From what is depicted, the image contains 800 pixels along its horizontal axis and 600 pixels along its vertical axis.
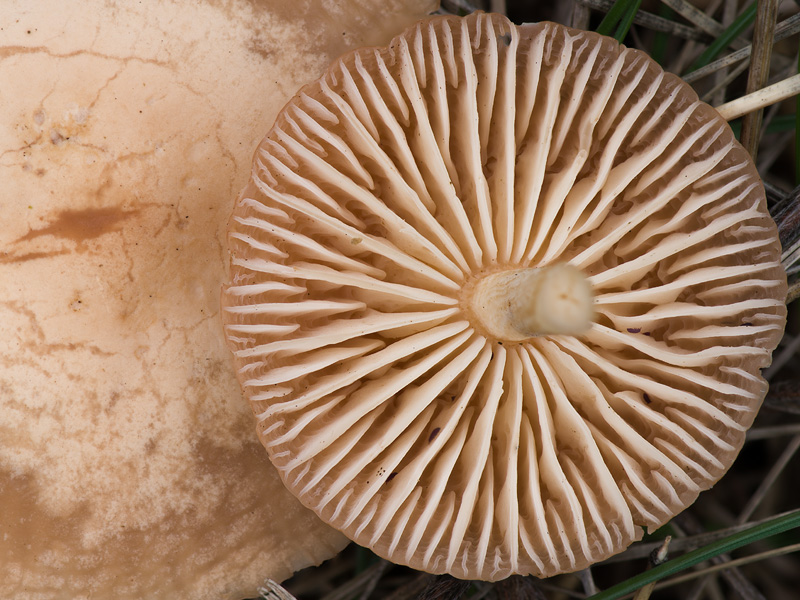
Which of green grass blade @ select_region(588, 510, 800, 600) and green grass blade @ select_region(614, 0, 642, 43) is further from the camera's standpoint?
green grass blade @ select_region(614, 0, 642, 43)

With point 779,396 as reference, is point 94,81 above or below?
above

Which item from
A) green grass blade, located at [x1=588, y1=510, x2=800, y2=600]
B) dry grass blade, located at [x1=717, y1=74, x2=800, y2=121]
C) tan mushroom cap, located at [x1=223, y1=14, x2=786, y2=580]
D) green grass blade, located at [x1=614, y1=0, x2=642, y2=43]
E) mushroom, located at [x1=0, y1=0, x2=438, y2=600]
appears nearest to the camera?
tan mushroom cap, located at [x1=223, y1=14, x2=786, y2=580]

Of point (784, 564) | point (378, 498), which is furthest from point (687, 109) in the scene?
point (784, 564)

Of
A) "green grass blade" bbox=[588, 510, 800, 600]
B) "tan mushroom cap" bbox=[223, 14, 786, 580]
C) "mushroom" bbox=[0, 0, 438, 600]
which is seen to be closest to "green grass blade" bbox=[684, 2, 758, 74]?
"tan mushroom cap" bbox=[223, 14, 786, 580]

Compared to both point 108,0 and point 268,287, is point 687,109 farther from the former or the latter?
point 108,0

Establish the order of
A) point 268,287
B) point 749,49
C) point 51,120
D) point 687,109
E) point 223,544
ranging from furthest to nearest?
point 749,49, point 223,544, point 51,120, point 687,109, point 268,287

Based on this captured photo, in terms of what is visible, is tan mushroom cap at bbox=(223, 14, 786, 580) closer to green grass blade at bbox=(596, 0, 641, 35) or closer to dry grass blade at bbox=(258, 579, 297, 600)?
dry grass blade at bbox=(258, 579, 297, 600)
